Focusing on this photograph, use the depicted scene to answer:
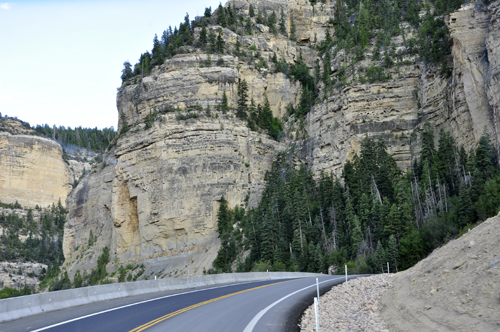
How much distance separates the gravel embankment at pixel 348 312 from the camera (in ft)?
34.5

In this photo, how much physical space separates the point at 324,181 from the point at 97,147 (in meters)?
116

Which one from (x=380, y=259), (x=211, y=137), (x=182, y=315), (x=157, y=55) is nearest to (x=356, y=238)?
(x=380, y=259)

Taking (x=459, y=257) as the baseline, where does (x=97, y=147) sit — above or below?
above

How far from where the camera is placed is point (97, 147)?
521 feet

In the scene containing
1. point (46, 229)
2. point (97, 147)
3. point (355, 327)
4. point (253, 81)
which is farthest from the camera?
point (97, 147)

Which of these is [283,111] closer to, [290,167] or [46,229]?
[290,167]

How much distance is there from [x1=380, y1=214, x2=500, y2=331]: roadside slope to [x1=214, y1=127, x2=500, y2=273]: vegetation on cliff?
1144 inches

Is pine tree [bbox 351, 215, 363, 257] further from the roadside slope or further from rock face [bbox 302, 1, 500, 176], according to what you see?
the roadside slope

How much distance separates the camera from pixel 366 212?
50812mm

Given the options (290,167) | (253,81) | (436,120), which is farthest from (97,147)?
(436,120)

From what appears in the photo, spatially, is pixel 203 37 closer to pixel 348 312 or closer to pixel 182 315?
pixel 182 315

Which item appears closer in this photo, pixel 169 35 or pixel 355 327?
pixel 355 327

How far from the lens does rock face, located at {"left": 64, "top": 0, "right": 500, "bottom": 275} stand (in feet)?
195

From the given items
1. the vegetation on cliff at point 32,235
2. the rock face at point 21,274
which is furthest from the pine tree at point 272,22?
the rock face at point 21,274
